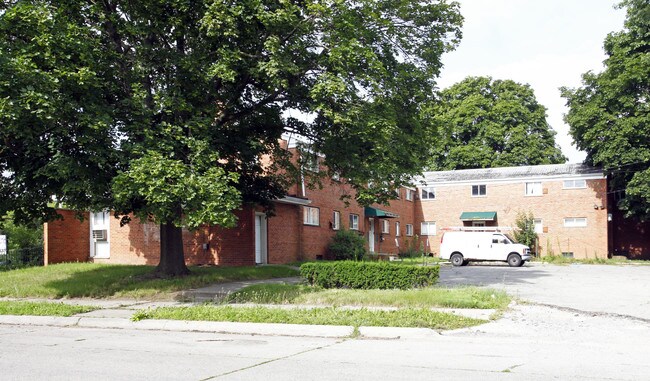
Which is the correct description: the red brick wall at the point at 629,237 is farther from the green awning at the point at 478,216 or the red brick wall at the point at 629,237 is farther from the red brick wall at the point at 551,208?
the green awning at the point at 478,216

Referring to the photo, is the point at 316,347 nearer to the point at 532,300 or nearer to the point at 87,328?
the point at 87,328

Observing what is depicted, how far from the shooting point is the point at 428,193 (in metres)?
50.2

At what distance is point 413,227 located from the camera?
49875mm

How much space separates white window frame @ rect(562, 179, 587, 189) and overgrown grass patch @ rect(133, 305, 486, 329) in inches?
1382

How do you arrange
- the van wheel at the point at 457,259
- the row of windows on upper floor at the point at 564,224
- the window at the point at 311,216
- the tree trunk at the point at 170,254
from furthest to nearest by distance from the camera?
the row of windows on upper floor at the point at 564,224 < the van wheel at the point at 457,259 < the window at the point at 311,216 < the tree trunk at the point at 170,254

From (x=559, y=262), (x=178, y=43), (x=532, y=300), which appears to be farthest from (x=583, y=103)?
(x=178, y=43)

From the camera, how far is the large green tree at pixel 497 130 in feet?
188

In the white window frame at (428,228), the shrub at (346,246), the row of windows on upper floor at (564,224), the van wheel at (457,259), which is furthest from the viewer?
the white window frame at (428,228)

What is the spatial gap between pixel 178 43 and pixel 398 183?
284 inches

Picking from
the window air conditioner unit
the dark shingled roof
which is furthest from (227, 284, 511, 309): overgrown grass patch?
the dark shingled roof

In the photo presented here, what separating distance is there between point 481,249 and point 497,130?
82.6ft

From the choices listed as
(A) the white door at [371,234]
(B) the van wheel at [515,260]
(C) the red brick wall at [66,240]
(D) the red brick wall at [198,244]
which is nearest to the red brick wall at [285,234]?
(D) the red brick wall at [198,244]

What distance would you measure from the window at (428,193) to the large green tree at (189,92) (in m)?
31.3

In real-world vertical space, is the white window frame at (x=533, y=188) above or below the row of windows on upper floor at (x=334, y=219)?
above
